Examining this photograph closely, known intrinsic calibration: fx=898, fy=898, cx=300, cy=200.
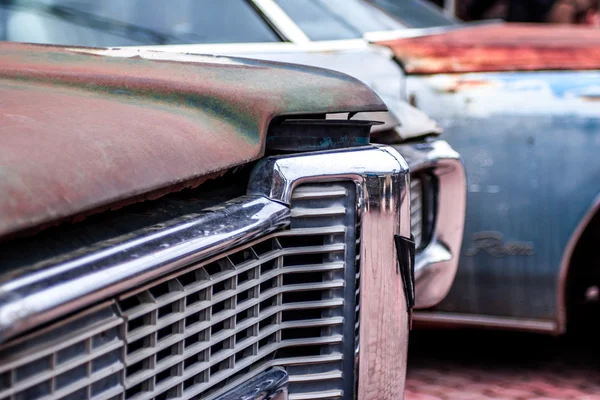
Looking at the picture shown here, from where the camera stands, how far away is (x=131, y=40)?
2.76 meters

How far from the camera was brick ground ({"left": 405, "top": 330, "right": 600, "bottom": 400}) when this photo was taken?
11.3 feet

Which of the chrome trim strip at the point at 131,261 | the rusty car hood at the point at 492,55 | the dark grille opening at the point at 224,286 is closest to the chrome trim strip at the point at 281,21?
the rusty car hood at the point at 492,55

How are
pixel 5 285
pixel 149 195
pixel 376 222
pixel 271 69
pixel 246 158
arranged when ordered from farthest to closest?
pixel 271 69, pixel 376 222, pixel 246 158, pixel 149 195, pixel 5 285

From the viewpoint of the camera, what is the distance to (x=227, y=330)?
1.47 metres

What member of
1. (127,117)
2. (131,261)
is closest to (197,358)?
(131,261)

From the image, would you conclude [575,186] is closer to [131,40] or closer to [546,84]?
[546,84]

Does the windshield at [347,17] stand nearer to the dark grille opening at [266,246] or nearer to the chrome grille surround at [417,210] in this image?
the chrome grille surround at [417,210]

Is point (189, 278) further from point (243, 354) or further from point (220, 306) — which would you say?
point (243, 354)

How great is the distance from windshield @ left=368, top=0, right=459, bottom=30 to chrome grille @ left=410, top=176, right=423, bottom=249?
1.51m

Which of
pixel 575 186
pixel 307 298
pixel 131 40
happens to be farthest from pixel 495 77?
pixel 307 298

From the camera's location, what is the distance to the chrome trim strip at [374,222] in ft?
5.23

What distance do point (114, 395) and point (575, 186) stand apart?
7.81 feet

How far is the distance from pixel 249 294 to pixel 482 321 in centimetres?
198

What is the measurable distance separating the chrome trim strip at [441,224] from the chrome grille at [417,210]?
38mm
